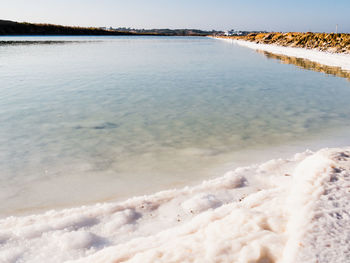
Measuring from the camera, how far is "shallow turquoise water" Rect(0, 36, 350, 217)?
4.14 m

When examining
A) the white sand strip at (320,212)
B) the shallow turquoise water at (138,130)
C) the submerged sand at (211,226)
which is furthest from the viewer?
the shallow turquoise water at (138,130)

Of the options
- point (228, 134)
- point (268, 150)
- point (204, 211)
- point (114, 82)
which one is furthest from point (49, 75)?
point (204, 211)

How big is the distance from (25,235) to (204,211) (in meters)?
1.84

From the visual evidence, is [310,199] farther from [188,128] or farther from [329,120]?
[329,120]

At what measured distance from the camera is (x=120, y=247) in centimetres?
250

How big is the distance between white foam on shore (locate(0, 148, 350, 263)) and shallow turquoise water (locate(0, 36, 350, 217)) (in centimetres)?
60

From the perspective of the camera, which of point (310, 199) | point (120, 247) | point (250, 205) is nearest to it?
point (120, 247)

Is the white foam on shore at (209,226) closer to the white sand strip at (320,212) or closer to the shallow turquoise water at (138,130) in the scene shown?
the white sand strip at (320,212)

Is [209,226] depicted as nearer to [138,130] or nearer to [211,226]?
[211,226]

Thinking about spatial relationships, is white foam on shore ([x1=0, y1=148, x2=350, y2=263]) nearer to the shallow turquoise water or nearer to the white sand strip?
the white sand strip

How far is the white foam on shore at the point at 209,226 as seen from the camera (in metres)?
2.24

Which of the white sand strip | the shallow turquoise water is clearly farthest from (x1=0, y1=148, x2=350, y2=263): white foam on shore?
the shallow turquoise water

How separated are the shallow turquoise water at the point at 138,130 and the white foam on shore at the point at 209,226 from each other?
0.60 m

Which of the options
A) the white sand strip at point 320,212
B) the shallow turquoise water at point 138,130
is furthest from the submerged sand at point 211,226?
the shallow turquoise water at point 138,130
